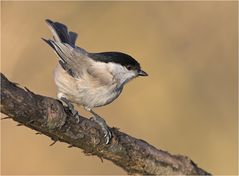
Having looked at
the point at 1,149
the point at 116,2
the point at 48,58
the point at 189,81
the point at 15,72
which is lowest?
the point at 1,149

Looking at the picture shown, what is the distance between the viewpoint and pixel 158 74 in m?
4.15

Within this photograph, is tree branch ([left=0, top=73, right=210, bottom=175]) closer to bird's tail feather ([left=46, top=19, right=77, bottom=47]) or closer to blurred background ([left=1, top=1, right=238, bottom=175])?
bird's tail feather ([left=46, top=19, right=77, bottom=47])

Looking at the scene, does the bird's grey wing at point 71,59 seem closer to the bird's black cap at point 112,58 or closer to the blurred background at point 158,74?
the bird's black cap at point 112,58

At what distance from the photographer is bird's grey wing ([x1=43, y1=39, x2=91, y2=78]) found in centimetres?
280

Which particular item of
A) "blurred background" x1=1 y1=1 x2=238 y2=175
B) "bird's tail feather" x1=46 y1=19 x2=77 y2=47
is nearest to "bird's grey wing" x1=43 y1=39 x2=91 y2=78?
"bird's tail feather" x1=46 y1=19 x2=77 y2=47

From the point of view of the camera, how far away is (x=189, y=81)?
4.16 m

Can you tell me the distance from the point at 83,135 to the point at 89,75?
1.63 ft

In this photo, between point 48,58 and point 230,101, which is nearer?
Answer: point 48,58

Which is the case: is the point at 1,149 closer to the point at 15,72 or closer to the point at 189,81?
the point at 15,72

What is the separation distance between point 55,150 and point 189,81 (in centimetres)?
120

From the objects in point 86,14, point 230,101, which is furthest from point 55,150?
point 230,101

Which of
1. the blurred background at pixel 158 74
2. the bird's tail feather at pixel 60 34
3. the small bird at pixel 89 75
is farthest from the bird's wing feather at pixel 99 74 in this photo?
the blurred background at pixel 158 74

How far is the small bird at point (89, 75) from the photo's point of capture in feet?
9.00

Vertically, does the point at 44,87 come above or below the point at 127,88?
below
